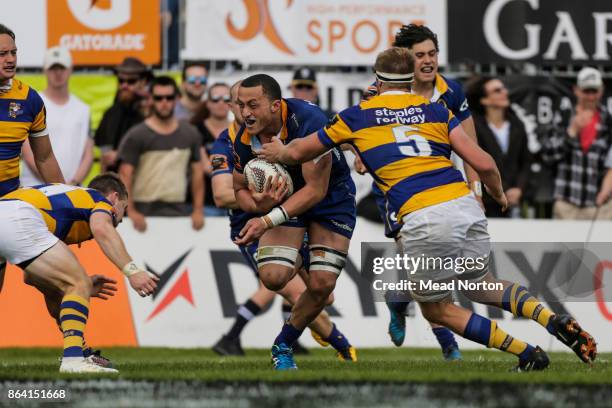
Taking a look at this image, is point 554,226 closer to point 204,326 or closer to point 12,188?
point 204,326

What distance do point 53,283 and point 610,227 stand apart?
763cm

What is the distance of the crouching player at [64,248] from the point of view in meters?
9.67

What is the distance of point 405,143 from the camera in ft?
31.0

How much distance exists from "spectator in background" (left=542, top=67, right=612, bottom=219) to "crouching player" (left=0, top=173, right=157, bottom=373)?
24.5 ft

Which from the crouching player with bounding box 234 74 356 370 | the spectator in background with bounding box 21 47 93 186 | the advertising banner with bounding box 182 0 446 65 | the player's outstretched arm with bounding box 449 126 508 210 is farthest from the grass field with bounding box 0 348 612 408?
the advertising banner with bounding box 182 0 446 65

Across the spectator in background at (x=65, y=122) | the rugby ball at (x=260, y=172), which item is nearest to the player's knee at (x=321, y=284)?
the rugby ball at (x=260, y=172)

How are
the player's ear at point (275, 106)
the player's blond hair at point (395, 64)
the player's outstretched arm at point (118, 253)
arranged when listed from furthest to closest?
the player's ear at point (275, 106), the player's blond hair at point (395, 64), the player's outstretched arm at point (118, 253)

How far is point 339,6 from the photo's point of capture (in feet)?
54.4

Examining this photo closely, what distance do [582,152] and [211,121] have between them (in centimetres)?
433

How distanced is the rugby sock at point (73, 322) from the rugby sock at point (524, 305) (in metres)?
2.98

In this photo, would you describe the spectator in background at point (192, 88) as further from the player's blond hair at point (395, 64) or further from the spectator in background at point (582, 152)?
the player's blond hair at point (395, 64)

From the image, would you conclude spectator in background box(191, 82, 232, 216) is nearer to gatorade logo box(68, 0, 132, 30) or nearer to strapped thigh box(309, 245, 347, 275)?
gatorade logo box(68, 0, 132, 30)

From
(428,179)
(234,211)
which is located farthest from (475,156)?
(234,211)

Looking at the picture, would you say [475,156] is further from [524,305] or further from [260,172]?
[260,172]
